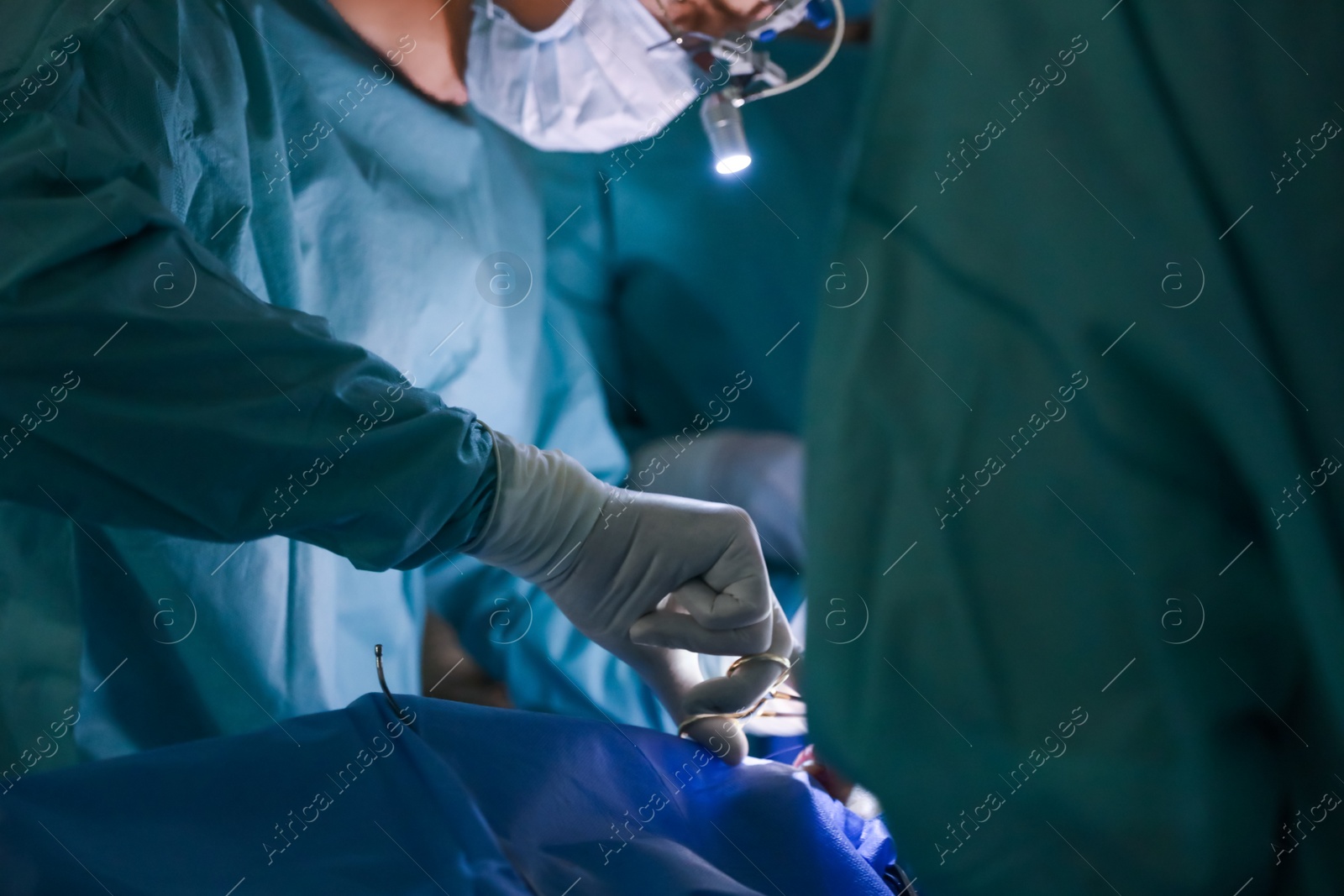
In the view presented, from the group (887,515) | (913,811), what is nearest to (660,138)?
(887,515)

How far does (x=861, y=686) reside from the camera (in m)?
0.57

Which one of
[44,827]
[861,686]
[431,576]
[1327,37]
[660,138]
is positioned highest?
[1327,37]

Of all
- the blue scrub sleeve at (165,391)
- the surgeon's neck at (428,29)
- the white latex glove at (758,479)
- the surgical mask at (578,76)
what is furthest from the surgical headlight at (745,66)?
the blue scrub sleeve at (165,391)

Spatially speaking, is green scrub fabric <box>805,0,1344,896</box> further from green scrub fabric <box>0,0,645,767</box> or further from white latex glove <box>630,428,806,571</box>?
white latex glove <box>630,428,806,571</box>

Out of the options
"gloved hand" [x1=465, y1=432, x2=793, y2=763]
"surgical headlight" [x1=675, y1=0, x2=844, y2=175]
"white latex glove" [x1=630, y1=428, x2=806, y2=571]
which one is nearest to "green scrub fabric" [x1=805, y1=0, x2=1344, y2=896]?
"gloved hand" [x1=465, y1=432, x2=793, y2=763]

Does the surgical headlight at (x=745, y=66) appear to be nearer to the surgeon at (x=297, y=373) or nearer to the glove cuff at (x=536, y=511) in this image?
the surgeon at (x=297, y=373)

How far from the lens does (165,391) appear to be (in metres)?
0.81

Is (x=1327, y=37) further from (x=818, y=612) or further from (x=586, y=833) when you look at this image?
(x=586, y=833)

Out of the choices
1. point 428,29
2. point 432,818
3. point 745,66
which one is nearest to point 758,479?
point 745,66

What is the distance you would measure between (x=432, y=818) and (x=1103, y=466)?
62 cm

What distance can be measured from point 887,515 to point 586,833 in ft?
1.46

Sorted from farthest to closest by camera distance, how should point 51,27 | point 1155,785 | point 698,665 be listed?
1. point 698,665
2. point 51,27
3. point 1155,785

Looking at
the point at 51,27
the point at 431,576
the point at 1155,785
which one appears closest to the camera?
the point at 1155,785

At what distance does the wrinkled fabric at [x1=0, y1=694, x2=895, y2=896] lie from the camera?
749 mm
